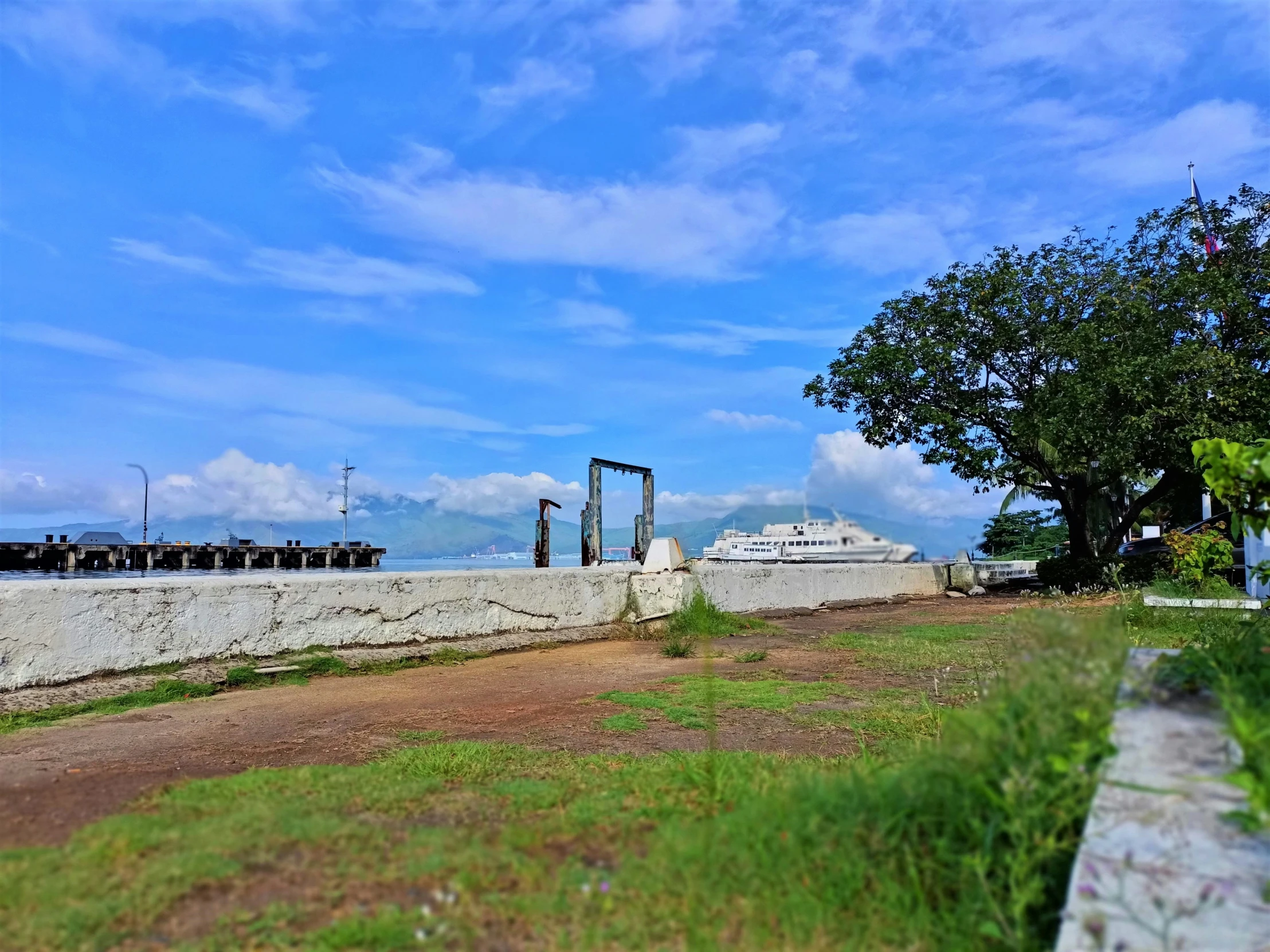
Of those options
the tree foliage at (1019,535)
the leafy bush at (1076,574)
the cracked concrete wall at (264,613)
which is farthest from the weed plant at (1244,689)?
the tree foliage at (1019,535)

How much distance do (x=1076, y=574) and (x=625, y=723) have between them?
15.9 meters

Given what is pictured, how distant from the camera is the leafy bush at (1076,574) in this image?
1711 centimetres

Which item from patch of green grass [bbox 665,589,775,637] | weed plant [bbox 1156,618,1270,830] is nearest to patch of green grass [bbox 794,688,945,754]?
weed plant [bbox 1156,618,1270,830]

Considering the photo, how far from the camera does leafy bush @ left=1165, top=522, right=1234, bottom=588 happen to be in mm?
11102

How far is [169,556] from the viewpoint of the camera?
226 ft

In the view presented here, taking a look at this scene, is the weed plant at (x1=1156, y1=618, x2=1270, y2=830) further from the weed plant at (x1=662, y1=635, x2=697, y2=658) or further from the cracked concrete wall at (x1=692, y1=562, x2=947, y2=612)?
the cracked concrete wall at (x1=692, y1=562, x2=947, y2=612)

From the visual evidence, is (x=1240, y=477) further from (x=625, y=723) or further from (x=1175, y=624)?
(x=1175, y=624)

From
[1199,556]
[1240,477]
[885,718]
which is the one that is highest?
[1240,477]

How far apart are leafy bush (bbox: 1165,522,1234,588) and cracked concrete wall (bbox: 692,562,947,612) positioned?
12.7 feet

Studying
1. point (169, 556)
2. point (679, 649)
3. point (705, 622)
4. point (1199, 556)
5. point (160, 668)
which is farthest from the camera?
point (169, 556)

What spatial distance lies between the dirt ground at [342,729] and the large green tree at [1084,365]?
12186 mm

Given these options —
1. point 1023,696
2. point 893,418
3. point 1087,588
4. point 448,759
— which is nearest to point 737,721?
point 448,759

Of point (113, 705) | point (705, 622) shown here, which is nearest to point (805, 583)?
point (705, 622)

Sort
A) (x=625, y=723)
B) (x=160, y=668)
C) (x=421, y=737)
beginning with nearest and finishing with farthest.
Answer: (x=421, y=737), (x=625, y=723), (x=160, y=668)
